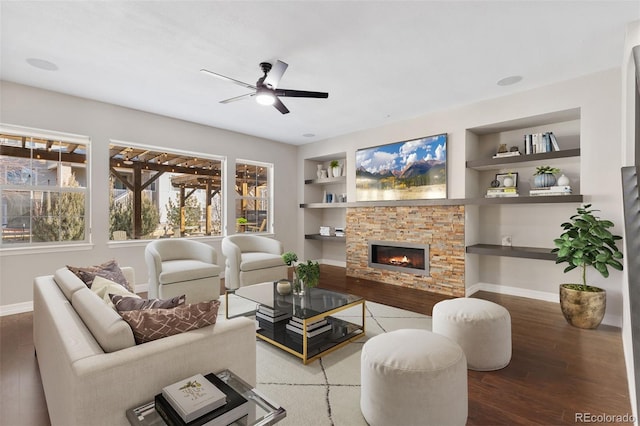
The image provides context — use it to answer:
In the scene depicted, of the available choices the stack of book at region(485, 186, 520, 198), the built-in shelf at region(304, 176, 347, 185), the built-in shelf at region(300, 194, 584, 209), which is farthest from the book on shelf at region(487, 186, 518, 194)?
the built-in shelf at region(304, 176, 347, 185)

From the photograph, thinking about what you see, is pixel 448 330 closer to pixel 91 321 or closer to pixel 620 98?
pixel 91 321

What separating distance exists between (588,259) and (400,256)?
2.53 m

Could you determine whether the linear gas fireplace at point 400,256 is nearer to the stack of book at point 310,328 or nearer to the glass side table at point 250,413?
the stack of book at point 310,328

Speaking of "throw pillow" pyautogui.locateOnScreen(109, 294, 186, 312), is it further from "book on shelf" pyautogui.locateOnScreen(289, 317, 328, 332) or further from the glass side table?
"book on shelf" pyautogui.locateOnScreen(289, 317, 328, 332)

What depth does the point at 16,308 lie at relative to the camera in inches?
148

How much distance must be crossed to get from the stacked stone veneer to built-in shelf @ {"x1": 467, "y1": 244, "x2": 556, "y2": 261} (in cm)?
24

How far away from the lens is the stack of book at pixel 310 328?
274cm

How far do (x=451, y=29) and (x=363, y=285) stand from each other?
372cm

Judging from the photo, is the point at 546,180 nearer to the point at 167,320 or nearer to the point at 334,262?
the point at 334,262

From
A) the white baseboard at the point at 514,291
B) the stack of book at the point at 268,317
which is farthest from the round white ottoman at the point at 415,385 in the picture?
the white baseboard at the point at 514,291

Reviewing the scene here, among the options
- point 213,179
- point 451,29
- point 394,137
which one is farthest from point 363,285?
point 451,29

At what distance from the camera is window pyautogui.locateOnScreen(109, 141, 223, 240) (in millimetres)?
4777

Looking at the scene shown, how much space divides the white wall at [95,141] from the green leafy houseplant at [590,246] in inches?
198

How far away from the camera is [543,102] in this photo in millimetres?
3852
